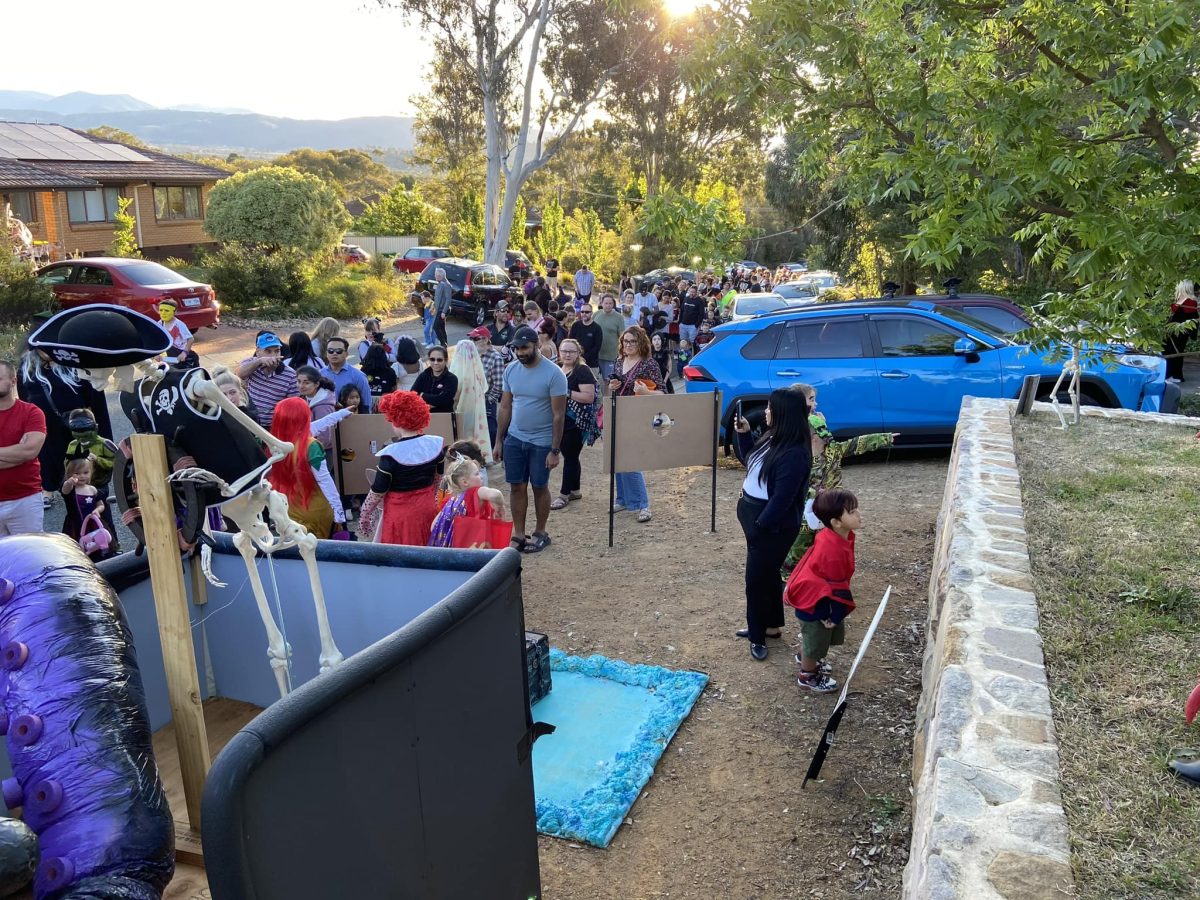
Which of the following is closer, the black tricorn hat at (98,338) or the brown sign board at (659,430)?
the black tricorn hat at (98,338)

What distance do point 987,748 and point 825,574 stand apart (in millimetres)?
2043

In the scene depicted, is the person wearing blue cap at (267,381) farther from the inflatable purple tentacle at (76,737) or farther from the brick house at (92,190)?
the brick house at (92,190)

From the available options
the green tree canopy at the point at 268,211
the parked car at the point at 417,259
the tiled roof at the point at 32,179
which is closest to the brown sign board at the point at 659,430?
the green tree canopy at the point at 268,211

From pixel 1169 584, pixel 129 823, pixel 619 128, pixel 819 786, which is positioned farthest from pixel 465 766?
pixel 619 128

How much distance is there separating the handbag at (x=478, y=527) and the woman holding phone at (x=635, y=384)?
3308 millimetres

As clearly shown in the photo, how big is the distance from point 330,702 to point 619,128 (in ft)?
134

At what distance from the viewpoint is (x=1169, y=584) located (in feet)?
15.0

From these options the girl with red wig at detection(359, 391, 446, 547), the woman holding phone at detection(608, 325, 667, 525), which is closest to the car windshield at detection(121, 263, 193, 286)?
the woman holding phone at detection(608, 325, 667, 525)

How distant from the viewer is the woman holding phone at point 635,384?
852 centimetres

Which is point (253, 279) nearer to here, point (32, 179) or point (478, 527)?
point (32, 179)

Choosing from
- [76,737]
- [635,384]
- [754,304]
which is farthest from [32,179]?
[76,737]

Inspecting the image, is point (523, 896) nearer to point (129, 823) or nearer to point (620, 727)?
point (129, 823)

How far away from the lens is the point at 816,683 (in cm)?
521

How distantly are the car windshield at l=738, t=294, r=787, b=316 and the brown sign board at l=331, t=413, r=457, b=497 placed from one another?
461 inches
